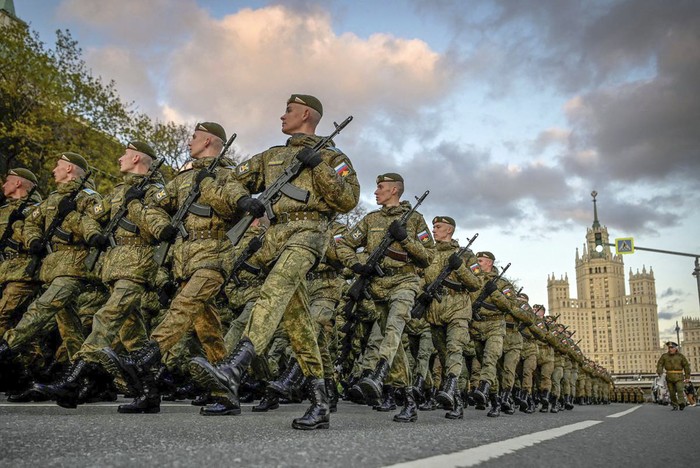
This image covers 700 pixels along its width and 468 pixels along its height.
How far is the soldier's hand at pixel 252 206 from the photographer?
4.27m

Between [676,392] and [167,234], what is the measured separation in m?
14.9

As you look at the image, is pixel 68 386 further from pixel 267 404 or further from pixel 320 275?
pixel 320 275

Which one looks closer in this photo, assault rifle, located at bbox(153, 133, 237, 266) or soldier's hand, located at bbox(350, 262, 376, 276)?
assault rifle, located at bbox(153, 133, 237, 266)

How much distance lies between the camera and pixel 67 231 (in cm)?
686

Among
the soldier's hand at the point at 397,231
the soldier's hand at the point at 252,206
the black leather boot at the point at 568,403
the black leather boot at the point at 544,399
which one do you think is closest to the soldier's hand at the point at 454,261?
the soldier's hand at the point at 397,231

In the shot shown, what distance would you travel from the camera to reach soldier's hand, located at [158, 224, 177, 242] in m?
5.54

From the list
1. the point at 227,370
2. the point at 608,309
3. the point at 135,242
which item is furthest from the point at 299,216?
the point at 608,309

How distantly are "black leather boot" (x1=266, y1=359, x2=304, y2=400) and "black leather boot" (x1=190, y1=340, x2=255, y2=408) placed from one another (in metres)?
2.17

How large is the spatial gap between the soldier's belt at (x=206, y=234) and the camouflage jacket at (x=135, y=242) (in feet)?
1.22

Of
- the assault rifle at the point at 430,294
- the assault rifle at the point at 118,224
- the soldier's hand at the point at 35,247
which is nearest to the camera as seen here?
the assault rifle at the point at 118,224

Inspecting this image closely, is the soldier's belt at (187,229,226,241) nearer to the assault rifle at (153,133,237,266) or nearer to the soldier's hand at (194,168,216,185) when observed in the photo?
the assault rifle at (153,133,237,266)

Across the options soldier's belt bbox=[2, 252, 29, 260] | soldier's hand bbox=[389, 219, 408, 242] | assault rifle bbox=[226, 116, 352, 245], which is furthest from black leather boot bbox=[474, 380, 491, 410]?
soldier's belt bbox=[2, 252, 29, 260]

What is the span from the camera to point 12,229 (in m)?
7.59

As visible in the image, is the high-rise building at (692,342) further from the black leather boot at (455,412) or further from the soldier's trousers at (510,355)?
the black leather boot at (455,412)
